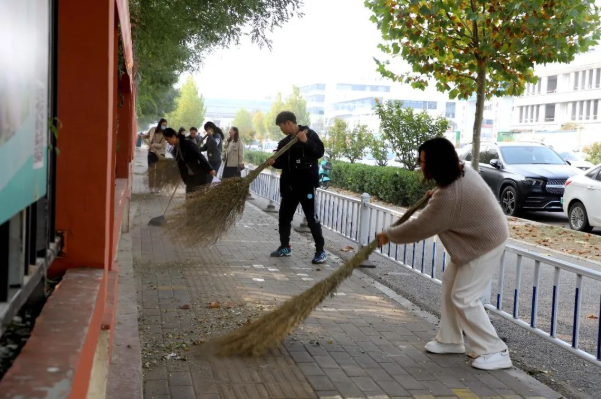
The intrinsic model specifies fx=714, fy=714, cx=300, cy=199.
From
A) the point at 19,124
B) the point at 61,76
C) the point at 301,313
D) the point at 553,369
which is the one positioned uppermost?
the point at 61,76

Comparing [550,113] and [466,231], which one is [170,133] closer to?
[466,231]

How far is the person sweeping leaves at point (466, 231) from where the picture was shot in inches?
190

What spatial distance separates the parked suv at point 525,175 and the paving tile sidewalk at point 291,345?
840 cm

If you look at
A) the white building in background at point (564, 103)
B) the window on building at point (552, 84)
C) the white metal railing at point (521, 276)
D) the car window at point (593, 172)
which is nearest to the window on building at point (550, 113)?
the white building in background at point (564, 103)

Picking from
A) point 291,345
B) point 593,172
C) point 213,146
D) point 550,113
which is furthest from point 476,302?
point 550,113

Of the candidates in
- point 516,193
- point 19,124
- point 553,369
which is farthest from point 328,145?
point 19,124

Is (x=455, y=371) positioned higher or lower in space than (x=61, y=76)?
lower

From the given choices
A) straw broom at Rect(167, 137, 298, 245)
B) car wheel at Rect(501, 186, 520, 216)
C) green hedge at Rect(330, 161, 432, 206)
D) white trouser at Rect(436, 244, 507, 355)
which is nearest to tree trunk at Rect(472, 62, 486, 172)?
straw broom at Rect(167, 137, 298, 245)

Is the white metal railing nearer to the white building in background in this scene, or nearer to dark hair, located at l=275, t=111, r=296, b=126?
dark hair, located at l=275, t=111, r=296, b=126

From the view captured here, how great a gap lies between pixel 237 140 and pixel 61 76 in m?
11.6

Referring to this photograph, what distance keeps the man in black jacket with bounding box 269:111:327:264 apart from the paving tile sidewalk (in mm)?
576

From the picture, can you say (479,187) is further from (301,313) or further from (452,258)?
(301,313)

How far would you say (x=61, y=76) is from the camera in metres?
3.53

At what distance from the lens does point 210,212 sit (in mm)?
7734
